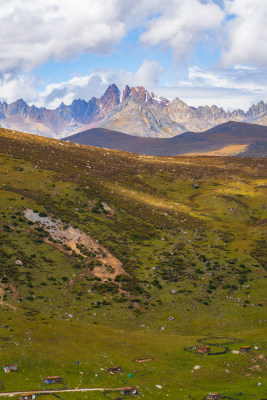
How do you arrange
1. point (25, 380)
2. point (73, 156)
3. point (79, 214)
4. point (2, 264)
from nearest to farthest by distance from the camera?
point (25, 380) → point (2, 264) → point (79, 214) → point (73, 156)

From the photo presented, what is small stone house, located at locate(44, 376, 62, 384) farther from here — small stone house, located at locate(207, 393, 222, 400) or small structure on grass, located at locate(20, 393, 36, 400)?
small stone house, located at locate(207, 393, 222, 400)

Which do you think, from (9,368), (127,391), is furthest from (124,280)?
(9,368)

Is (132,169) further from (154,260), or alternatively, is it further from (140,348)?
(140,348)

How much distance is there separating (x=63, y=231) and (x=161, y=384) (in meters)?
42.1

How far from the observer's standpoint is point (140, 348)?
148ft

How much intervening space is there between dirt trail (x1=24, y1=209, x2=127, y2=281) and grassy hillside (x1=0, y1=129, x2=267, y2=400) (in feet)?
1.12

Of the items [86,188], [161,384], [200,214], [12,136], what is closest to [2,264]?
[161,384]

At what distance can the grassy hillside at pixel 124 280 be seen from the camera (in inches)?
1569

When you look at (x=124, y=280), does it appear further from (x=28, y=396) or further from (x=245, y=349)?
(x=28, y=396)

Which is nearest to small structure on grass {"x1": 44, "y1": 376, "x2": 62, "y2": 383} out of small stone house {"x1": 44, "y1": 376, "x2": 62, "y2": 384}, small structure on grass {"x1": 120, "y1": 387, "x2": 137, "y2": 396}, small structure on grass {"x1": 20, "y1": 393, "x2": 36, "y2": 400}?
small stone house {"x1": 44, "y1": 376, "x2": 62, "y2": 384}

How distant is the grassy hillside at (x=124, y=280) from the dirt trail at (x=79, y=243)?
0.34 m

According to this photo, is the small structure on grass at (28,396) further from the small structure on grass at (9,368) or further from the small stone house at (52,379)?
the small structure on grass at (9,368)

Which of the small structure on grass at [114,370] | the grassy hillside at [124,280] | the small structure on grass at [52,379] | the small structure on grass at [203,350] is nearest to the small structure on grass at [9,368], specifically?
the grassy hillside at [124,280]

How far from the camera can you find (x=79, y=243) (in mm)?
73875
